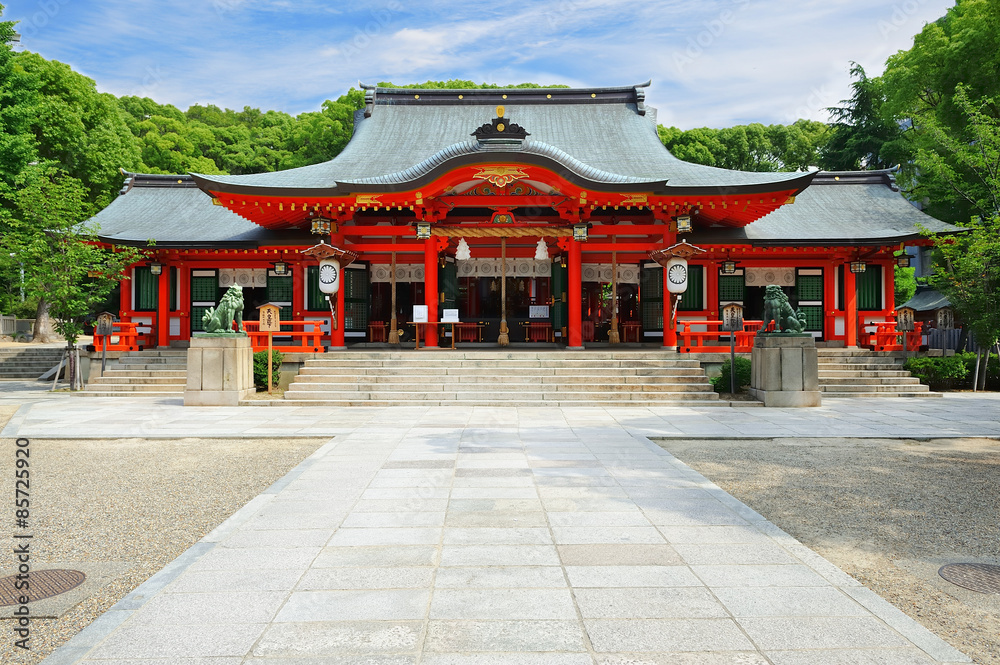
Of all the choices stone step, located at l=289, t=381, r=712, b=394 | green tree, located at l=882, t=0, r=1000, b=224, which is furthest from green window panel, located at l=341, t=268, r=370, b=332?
green tree, located at l=882, t=0, r=1000, b=224

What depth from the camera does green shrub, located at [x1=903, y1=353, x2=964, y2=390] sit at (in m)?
14.8

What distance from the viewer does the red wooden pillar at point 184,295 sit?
59.3 feet

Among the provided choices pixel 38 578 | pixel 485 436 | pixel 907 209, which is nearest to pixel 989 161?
pixel 907 209

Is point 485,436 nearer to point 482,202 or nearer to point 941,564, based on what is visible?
point 941,564

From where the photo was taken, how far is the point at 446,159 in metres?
14.0

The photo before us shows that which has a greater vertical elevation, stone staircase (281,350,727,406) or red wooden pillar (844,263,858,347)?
red wooden pillar (844,263,858,347)

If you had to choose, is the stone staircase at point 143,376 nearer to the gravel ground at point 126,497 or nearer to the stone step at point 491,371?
the stone step at point 491,371

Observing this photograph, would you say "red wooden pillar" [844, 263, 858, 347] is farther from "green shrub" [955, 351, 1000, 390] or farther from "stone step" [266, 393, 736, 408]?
"stone step" [266, 393, 736, 408]

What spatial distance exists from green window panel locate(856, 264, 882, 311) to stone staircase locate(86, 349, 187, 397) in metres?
19.6

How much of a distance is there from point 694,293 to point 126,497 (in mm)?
15542

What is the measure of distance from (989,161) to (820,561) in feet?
55.5

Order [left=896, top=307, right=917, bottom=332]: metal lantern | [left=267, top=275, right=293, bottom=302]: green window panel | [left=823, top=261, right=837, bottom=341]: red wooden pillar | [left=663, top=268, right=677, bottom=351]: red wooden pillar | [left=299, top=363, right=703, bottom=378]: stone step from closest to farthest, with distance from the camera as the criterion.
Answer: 1. [left=299, top=363, right=703, bottom=378]: stone step
2. [left=663, top=268, right=677, bottom=351]: red wooden pillar
3. [left=896, top=307, right=917, bottom=332]: metal lantern
4. [left=823, top=261, right=837, bottom=341]: red wooden pillar
5. [left=267, top=275, right=293, bottom=302]: green window panel

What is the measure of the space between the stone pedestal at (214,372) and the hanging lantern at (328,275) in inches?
121

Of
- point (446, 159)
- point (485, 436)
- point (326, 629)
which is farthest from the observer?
point (446, 159)
